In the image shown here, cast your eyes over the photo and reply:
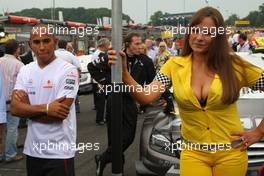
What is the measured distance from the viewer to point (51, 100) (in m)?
3.81

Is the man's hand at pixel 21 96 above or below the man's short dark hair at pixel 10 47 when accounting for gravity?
below

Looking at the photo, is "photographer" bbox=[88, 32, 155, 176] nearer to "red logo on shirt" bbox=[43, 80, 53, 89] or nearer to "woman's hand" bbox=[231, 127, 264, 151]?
"red logo on shirt" bbox=[43, 80, 53, 89]

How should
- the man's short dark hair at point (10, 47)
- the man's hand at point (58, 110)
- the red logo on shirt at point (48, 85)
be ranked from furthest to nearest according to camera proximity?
the man's short dark hair at point (10, 47) → the red logo on shirt at point (48, 85) → the man's hand at point (58, 110)

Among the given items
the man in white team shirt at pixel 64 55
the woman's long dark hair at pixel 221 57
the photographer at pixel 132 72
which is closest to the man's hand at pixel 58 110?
the woman's long dark hair at pixel 221 57

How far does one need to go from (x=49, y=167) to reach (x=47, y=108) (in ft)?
1.42

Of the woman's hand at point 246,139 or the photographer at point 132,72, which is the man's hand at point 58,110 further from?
the photographer at point 132,72

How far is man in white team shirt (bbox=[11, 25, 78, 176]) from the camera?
3.72 m

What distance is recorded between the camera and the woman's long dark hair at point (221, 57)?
3.27 metres

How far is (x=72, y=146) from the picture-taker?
149 inches

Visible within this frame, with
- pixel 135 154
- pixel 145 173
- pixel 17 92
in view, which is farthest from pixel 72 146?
pixel 135 154

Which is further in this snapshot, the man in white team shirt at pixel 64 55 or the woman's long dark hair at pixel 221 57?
the man in white team shirt at pixel 64 55

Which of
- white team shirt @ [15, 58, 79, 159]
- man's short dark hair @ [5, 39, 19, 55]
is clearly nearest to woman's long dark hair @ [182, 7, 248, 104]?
white team shirt @ [15, 58, 79, 159]

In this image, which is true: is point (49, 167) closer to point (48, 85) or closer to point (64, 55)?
point (48, 85)

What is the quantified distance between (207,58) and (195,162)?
686 millimetres
